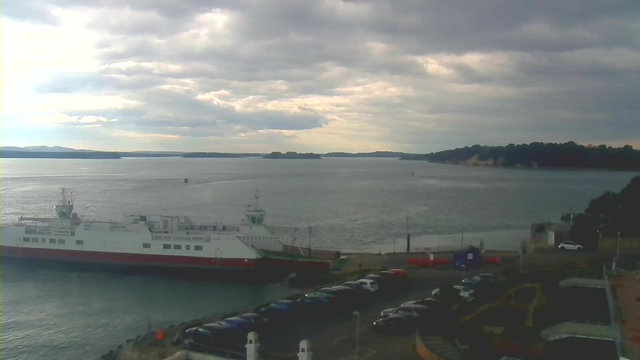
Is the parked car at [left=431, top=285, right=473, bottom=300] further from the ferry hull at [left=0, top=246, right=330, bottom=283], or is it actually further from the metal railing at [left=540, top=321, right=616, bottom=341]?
the ferry hull at [left=0, top=246, right=330, bottom=283]

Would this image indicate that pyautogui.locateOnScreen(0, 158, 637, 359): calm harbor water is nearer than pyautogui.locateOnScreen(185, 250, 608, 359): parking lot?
No

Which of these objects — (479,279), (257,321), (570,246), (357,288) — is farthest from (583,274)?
(570,246)

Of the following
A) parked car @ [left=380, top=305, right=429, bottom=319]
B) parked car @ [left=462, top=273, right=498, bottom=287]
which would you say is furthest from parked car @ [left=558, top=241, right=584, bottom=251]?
parked car @ [left=380, top=305, right=429, bottom=319]

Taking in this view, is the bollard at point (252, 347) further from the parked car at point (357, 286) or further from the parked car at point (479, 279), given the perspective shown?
the parked car at point (479, 279)

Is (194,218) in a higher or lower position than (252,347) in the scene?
lower

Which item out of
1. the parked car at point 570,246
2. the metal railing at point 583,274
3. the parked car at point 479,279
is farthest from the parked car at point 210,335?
the parked car at point 570,246

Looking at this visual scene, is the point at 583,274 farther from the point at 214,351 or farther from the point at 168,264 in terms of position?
the point at 168,264
